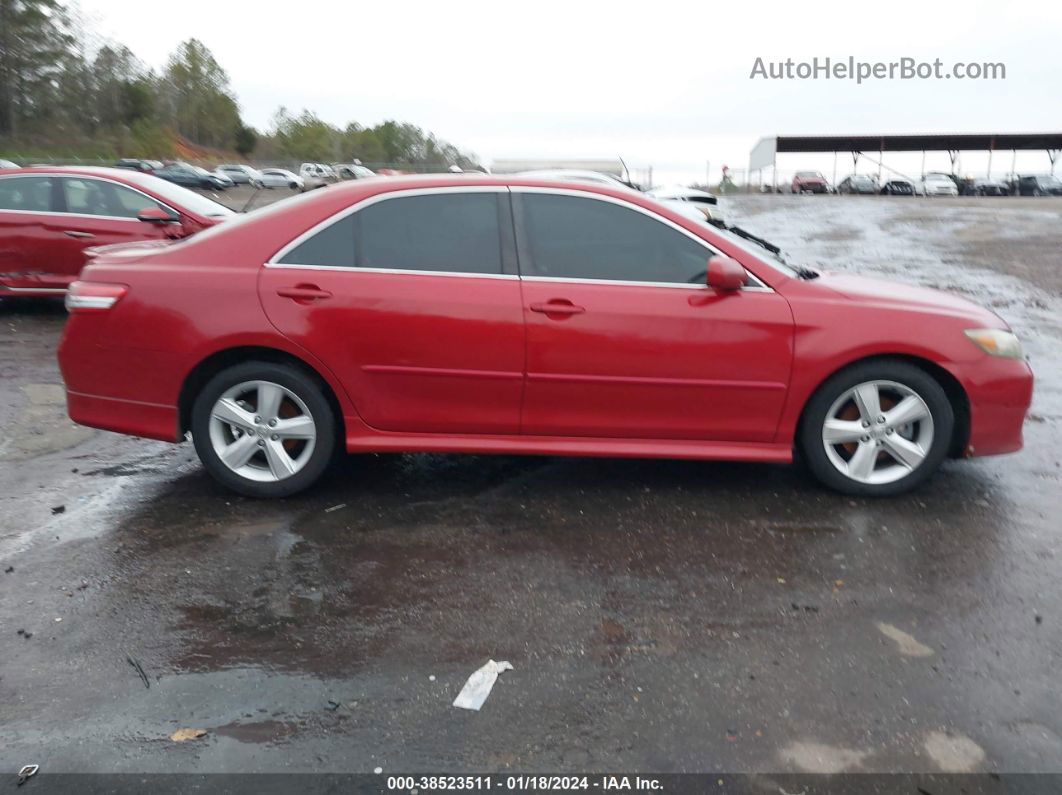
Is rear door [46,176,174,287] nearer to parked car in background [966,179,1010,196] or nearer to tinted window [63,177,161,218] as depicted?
tinted window [63,177,161,218]

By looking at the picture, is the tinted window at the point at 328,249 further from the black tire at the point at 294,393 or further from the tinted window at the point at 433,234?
the black tire at the point at 294,393

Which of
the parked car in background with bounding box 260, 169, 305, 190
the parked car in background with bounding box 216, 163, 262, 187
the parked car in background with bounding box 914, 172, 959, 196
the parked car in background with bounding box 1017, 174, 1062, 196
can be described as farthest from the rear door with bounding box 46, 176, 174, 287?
the parked car in background with bounding box 1017, 174, 1062, 196

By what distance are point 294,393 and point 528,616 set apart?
5.82ft

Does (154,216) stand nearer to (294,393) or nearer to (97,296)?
(97,296)

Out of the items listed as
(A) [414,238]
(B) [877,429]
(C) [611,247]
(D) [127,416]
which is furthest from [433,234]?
(B) [877,429]

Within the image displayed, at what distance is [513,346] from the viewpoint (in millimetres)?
4465

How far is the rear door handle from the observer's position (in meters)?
4.47

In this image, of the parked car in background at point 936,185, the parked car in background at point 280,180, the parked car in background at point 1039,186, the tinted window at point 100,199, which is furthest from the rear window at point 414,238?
the parked car in background at point 280,180

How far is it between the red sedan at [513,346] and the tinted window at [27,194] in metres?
5.33

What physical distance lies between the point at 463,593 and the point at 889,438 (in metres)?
2.36

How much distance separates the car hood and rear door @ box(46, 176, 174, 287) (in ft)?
22.4

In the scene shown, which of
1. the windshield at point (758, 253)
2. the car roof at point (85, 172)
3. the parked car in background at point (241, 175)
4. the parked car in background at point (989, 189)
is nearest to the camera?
the windshield at point (758, 253)

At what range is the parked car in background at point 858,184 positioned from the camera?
46375 millimetres

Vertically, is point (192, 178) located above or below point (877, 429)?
above
